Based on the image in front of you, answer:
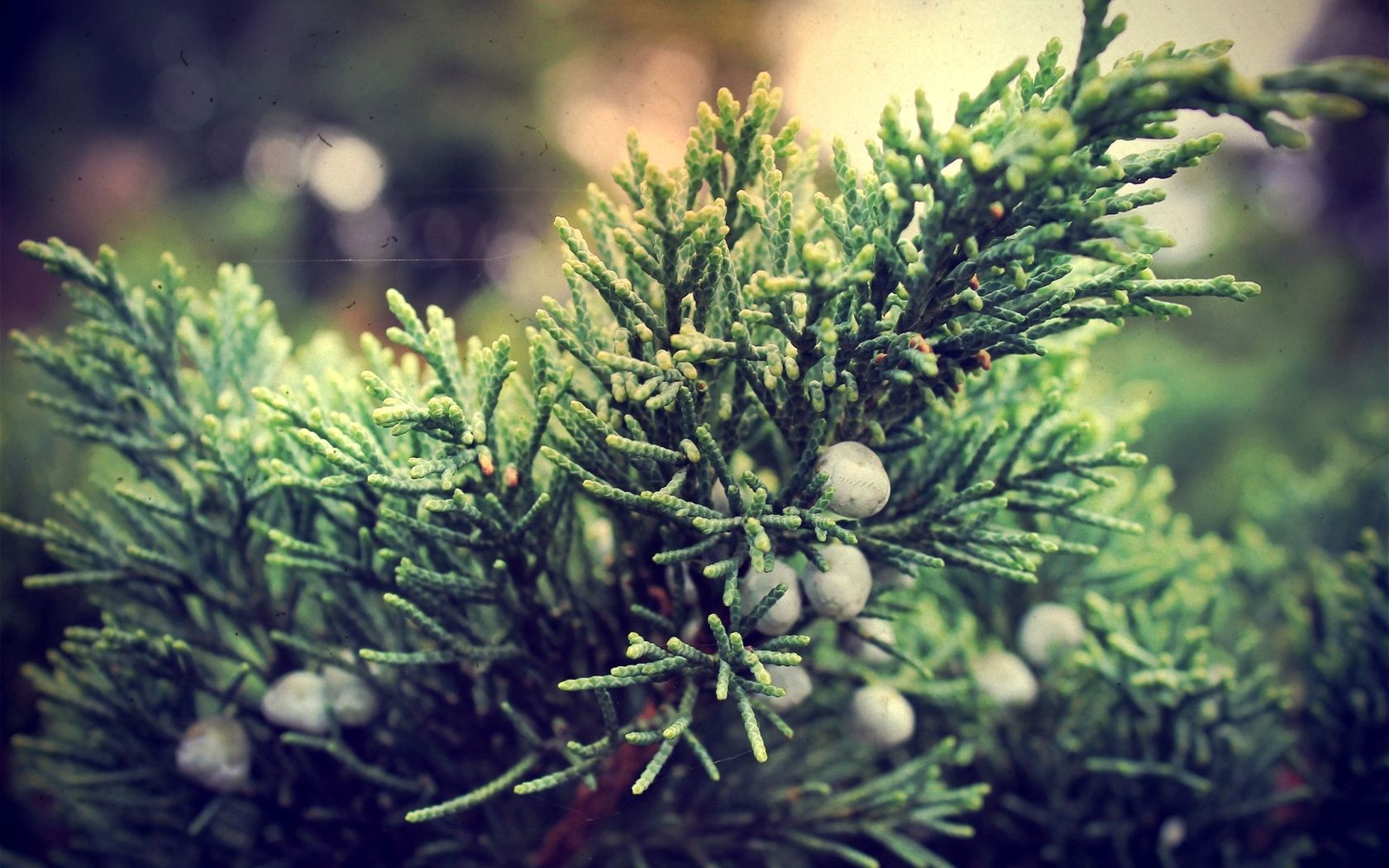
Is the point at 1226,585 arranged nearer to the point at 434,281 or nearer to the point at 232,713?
the point at 232,713

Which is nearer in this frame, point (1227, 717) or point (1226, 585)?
point (1227, 717)

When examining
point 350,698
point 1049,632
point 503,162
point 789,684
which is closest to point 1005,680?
point 1049,632

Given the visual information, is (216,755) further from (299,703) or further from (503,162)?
(503,162)

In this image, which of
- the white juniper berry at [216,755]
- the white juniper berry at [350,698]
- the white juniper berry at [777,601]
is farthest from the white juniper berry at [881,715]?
the white juniper berry at [216,755]

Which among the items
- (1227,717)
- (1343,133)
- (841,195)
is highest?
(1343,133)

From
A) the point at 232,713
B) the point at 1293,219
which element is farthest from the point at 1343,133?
the point at 232,713

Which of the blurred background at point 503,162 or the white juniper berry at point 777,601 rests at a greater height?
the blurred background at point 503,162

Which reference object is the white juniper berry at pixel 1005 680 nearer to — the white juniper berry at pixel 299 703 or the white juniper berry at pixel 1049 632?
the white juniper berry at pixel 1049 632
